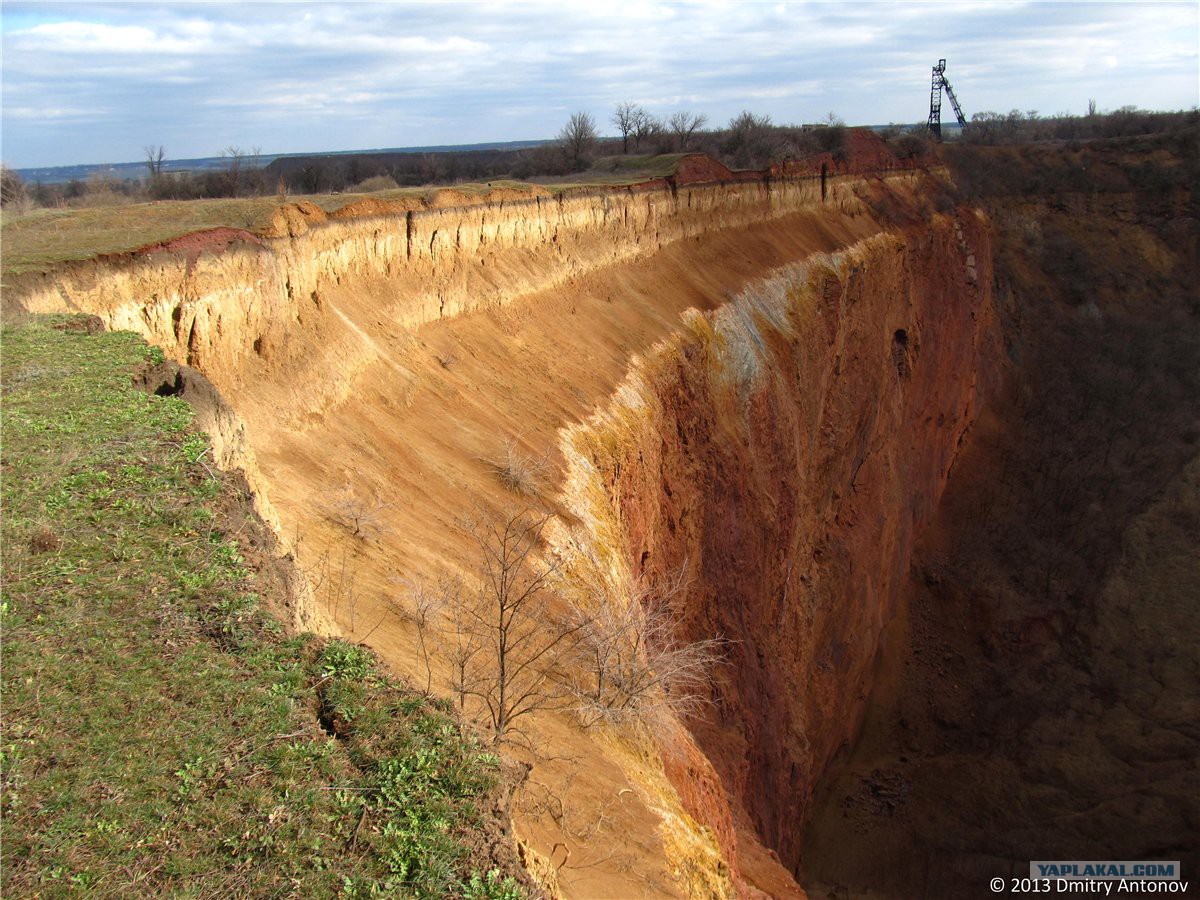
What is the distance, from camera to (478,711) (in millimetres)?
6430

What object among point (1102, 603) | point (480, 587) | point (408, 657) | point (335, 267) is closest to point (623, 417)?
point (335, 267)

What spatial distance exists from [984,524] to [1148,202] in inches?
964

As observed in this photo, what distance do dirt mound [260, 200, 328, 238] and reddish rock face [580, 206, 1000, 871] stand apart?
5.42m

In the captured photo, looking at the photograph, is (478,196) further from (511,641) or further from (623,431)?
(511,641)

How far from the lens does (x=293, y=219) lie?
11.5 m

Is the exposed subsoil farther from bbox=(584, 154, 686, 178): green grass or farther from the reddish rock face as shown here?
bbox=(584, 154, 686, 178): green grass

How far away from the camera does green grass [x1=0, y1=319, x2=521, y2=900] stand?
3.95 m

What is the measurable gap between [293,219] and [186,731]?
8547mm

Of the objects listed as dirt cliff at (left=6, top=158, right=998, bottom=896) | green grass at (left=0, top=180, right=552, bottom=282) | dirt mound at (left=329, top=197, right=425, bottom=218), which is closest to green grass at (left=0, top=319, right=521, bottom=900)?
dirt cliff at (left=6, top=158, right=998, bottom=896)

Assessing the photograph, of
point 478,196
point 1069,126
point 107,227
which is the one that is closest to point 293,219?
point 107,227

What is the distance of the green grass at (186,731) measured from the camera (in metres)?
3.95

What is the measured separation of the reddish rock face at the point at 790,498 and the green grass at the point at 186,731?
403 cm

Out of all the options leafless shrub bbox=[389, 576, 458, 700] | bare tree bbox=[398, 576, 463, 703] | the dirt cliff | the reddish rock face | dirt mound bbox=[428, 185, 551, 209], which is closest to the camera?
bare tree bbox=[398, 576, 463, 703]

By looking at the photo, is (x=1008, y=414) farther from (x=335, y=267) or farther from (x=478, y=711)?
(x=478, y=711)
